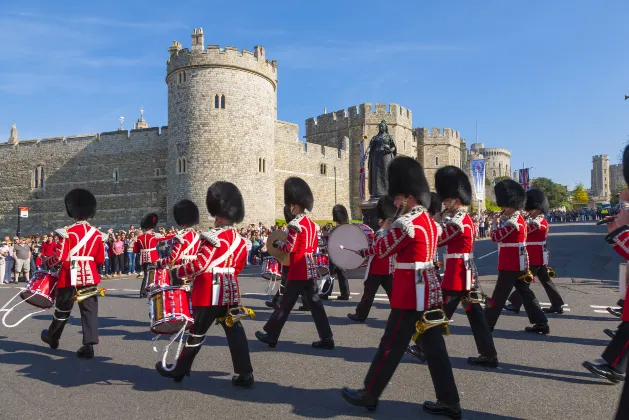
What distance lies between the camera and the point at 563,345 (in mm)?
6668

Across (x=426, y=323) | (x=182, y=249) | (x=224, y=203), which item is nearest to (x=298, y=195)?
(x=182, y=249)

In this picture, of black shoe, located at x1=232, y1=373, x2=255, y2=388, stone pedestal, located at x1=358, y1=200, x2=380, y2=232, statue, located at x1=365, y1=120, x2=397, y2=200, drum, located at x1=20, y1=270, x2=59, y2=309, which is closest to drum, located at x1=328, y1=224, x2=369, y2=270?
black shoe, located at x1=232, y1=373, x2=255, y2=388

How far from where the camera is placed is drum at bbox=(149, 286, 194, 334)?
16.5 feet

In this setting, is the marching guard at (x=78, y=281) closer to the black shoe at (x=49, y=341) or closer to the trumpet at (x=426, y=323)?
the black shoe at (x=49, y=341)

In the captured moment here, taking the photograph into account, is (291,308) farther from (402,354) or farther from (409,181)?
(409,181)

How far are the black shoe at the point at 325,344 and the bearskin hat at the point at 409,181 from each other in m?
2.50

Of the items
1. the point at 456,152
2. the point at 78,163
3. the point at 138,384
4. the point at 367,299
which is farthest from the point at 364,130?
the point at 138,384

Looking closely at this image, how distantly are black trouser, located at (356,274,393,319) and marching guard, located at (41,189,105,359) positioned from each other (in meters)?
3.88

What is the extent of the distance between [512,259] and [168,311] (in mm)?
4474

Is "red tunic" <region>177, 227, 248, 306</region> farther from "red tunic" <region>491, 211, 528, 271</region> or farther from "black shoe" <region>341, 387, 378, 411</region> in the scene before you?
"red tunic" <region>491, 211, 528, 271</region>

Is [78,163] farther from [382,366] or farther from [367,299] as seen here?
[382,366]

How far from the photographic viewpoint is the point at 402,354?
4.28 m

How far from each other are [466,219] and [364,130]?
4389 cm

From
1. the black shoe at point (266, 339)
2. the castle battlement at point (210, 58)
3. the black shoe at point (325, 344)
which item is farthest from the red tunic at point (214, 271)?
the castle battlement at point (210, 58)
